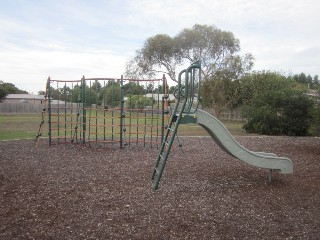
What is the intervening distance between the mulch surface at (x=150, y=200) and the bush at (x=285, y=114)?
8455 mm

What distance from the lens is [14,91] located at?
71.2 meters

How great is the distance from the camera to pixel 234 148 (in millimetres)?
6297

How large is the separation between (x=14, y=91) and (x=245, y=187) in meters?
73.6

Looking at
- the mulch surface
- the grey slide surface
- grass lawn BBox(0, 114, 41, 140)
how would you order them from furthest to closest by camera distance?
1. grass lawn BBox(0, 114, 41, 140)
2. the grey slide surface
3. the mulch surface

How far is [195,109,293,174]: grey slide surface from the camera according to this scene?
6.21 metres

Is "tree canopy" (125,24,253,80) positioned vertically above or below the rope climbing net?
above

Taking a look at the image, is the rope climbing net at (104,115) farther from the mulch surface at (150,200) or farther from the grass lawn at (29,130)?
the mulch surface at (150,200)

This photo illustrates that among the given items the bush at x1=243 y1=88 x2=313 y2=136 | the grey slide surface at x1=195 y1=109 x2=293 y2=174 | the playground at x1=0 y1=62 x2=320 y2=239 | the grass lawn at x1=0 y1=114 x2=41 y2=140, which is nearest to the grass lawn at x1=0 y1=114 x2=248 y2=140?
the grass lawn at x1=0 y1=114 x2=41 y2=140

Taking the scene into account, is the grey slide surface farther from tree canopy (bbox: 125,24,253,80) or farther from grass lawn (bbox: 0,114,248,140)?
tree canopy (bbox: 125,24,253,80)

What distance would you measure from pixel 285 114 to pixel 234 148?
12.2m

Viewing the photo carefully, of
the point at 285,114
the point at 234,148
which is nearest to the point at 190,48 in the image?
the point at 285,114

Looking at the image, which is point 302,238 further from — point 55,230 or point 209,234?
point 55,230

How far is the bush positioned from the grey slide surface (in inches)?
455

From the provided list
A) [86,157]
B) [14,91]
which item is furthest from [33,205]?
[14,91]
